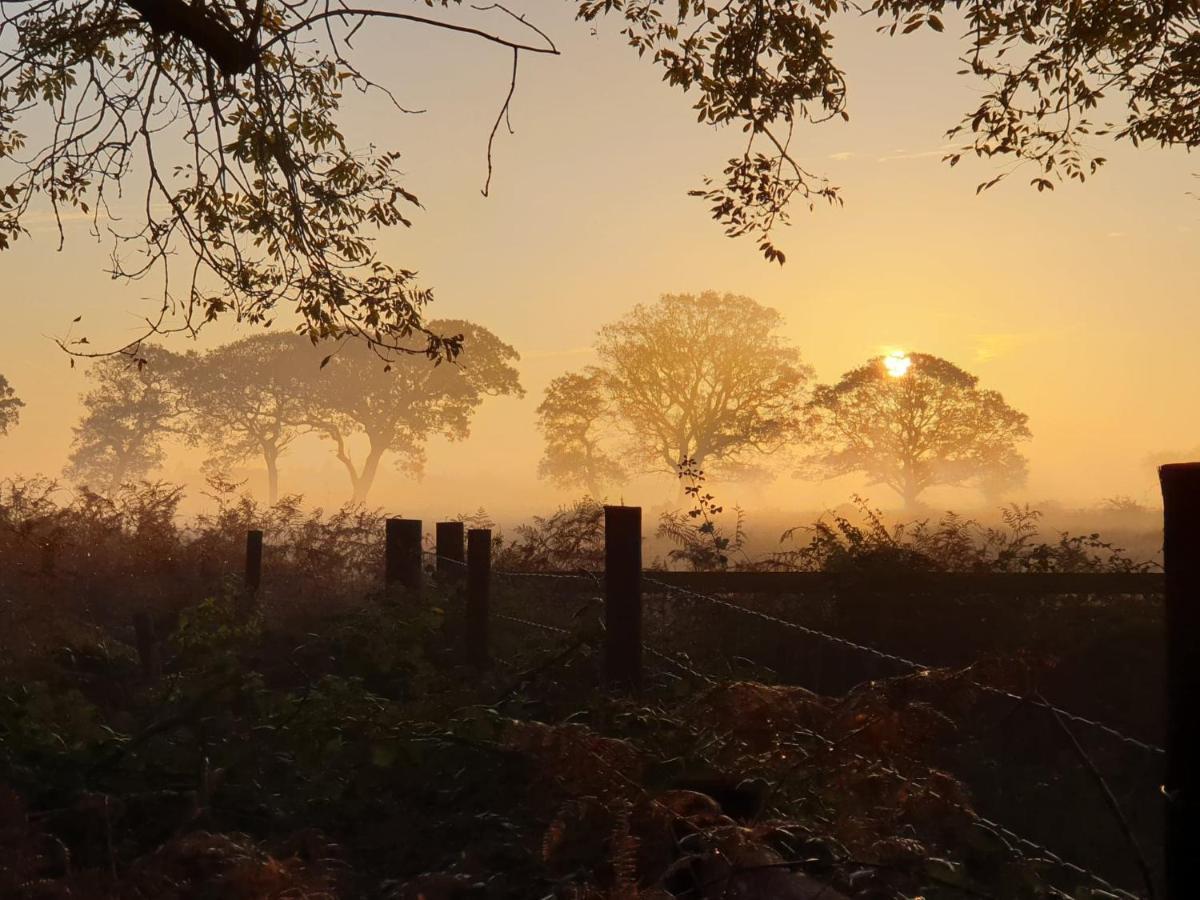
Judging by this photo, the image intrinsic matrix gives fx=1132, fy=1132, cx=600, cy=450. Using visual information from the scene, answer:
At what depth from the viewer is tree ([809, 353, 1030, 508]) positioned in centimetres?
4706

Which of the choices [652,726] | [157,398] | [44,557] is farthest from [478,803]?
[157,398]

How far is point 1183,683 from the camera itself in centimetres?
257

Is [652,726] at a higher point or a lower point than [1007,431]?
lower

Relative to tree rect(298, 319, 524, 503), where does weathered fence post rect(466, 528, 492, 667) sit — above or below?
below

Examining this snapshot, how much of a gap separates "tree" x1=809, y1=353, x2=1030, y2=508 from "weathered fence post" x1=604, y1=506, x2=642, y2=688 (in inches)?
1645

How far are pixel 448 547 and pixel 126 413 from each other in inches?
2486

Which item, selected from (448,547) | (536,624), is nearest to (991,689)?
(536,624)

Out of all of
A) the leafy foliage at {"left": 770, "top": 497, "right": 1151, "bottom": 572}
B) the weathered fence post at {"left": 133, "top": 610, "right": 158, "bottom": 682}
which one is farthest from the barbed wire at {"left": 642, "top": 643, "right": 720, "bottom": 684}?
the weathered fence post at {"left": 133, "top": 610, "right": 158, "bottom": 682}

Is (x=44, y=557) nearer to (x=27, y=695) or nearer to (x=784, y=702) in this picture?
(x=27, y=695)

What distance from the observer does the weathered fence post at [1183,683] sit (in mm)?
2545

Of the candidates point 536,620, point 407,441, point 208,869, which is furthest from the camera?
point 407,441

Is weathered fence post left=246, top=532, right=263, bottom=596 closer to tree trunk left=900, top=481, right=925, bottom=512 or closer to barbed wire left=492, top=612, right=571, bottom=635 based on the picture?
barbed wire left=492, top=612, right=571, bottom=635

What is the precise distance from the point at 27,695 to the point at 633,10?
28.1 ft

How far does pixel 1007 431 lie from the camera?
49281 mm
